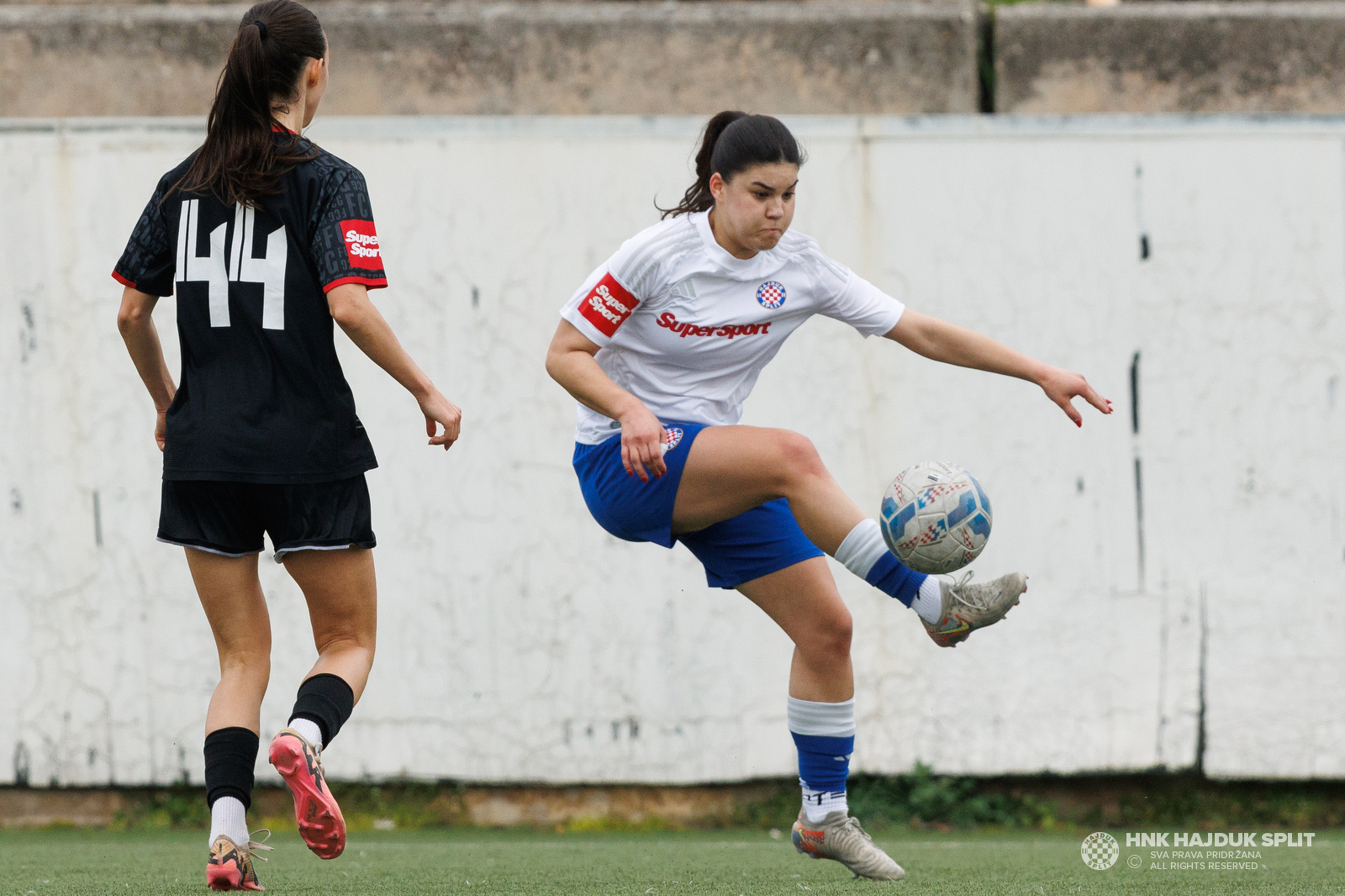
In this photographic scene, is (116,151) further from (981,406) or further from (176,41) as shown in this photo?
(981,406)

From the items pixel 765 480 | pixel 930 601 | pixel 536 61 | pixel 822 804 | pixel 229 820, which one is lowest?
pixel 822 804

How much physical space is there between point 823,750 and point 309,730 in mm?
1428

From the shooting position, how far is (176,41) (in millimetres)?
5828

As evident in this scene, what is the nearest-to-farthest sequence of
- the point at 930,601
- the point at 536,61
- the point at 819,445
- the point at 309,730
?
1. the point at 309,730
2. the point at 930,601
3. the point at 819,445
4. the point at 536,61

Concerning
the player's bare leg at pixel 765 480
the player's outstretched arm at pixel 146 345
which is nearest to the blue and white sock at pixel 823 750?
the player's bare leg at pixel 765 480

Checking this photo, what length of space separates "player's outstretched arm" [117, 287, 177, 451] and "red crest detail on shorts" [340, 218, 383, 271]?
54 cm

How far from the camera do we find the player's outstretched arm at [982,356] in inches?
135

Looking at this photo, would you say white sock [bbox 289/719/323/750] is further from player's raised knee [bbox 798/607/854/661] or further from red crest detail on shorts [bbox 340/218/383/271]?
player's raised knee [bbox 798/607/854/661]

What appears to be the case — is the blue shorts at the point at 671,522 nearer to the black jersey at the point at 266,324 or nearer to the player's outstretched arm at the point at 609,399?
the player's outstretched arm at the point at 609,399

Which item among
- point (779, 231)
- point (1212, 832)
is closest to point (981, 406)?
point (1212, 832)

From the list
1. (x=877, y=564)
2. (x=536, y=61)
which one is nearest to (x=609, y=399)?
(x=877, y=564)

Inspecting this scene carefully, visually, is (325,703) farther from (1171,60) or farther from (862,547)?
(1171,60)

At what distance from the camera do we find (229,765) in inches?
118

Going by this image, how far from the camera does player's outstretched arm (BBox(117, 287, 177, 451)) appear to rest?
3.16 meters
